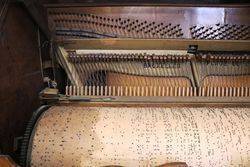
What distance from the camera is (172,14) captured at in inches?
85.4

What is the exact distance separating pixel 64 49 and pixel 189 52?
843mm

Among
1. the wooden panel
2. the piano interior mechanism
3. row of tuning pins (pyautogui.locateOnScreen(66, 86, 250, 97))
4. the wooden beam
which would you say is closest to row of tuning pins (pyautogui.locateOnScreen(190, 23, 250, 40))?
the piano interior mechanism

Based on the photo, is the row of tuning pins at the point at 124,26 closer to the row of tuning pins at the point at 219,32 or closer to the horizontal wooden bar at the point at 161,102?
the row of tuning pins at the point at 219,32

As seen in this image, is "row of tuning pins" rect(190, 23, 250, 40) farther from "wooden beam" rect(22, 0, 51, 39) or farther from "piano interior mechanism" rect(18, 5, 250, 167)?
"wooden beam" rect(22, 0, 51, 39)

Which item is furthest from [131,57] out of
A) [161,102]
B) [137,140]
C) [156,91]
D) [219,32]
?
[137,140]

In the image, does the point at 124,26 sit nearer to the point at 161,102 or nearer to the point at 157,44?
the point at 157,44

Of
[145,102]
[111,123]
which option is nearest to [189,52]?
[145,102]

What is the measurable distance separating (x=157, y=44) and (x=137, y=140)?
2.66 ft

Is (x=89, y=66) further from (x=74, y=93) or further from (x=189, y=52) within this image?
(x=189, y=52)

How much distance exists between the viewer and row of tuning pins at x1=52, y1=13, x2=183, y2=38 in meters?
2.18

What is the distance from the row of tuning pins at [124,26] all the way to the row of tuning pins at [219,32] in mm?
106

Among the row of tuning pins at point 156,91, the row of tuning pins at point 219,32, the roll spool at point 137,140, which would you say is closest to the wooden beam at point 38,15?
the row of tuning pins at point 156,91

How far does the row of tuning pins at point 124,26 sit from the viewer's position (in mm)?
2184

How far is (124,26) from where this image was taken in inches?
86.3
